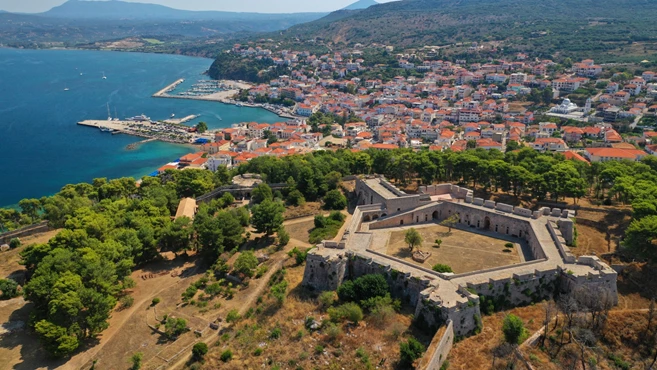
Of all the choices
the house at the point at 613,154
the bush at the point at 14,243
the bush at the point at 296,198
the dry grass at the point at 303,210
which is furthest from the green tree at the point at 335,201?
the house at the point at 613,154

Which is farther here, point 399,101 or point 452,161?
point 399,101

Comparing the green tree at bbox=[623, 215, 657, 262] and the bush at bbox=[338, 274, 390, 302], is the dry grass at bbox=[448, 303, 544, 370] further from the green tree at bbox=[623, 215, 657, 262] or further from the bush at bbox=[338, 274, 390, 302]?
the green tree at bbox=[623, 215, 657, 262]

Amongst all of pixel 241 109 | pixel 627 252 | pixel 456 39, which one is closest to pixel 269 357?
pixel 627 252

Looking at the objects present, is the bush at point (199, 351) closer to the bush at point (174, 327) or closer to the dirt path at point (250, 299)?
the dirt path at point (250, 299)

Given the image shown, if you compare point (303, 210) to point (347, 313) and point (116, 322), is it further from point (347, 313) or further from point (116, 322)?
point (347, 313)

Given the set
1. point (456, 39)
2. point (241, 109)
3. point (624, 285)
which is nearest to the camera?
point (624, 285)

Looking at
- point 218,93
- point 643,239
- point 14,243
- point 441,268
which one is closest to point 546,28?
point 218,93

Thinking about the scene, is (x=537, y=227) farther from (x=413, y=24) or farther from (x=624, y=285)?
(x=413, y=24)
